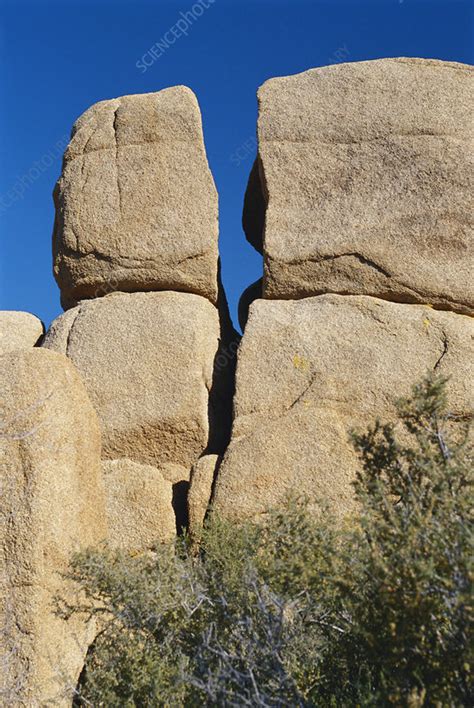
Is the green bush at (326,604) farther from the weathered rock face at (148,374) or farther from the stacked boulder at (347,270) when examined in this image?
the weathered rock face at (148,374)

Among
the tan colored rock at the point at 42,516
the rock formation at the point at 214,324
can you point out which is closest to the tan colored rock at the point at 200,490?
the rock formation at the point at 214,324

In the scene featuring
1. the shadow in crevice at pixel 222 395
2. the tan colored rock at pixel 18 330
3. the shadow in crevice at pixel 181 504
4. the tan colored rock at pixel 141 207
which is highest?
the tan colored rock at pixel 141 207

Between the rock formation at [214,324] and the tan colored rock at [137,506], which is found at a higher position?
the rock formation at [214,324]

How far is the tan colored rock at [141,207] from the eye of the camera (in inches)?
263

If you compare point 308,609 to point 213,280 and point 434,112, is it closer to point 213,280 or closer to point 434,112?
point 213,280

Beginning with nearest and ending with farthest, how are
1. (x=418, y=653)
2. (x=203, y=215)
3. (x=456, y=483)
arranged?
(x=418, y=653) → (x=456, y=483) → (x=203, y=215)

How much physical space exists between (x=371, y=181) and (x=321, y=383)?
188 cm

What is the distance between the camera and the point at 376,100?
682 cm

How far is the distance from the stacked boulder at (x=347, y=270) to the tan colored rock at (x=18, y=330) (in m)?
2.18

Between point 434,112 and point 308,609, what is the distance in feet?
15.6

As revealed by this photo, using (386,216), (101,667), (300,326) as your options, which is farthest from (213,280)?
(101,667)

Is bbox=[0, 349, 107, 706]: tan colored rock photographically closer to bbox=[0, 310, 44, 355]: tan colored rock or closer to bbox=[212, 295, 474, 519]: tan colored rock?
bbox=[212, 295, 474, 519]: tan colored rock

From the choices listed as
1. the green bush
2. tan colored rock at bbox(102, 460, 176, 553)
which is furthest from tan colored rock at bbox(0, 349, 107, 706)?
the green bush

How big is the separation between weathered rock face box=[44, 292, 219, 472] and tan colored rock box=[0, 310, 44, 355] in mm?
651
